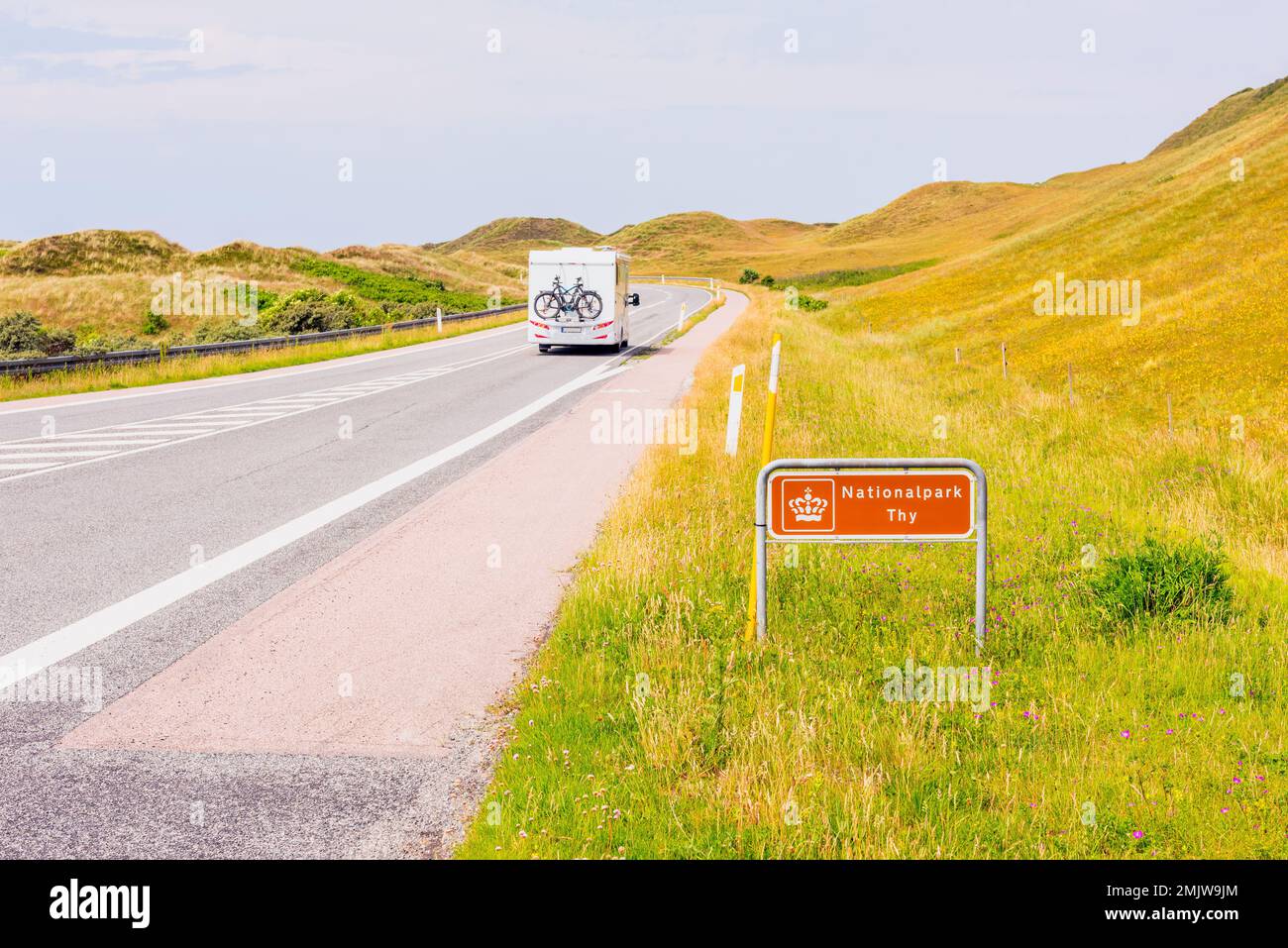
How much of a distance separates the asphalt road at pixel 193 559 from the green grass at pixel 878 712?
70cm

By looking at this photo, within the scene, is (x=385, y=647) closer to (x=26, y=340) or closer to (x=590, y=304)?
(x=590, y=304)

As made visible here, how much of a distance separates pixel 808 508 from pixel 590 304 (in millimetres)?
23124

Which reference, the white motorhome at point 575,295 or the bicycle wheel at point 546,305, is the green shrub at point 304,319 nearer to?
the bicycle wheel at point 546,305

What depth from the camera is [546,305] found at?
2816 cm

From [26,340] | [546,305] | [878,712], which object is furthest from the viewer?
[26,340]

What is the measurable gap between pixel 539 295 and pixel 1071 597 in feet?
76.8

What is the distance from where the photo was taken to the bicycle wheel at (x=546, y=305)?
28094mm

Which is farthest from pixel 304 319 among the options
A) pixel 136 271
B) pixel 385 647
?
pixel 136 271

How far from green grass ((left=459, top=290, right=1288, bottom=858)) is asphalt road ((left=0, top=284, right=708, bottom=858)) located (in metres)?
0.70

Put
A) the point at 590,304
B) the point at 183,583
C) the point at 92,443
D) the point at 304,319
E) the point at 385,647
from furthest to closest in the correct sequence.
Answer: the point at 304,319 → the point at 590,304 → the point at 92,443 → the point at 183,583 → the point at 385,647

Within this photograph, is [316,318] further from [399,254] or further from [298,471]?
[399,254]

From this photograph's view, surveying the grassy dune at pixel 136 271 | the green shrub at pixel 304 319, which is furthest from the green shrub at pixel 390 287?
the green shrub at pixel 304 319

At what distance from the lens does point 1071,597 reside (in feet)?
20.6
